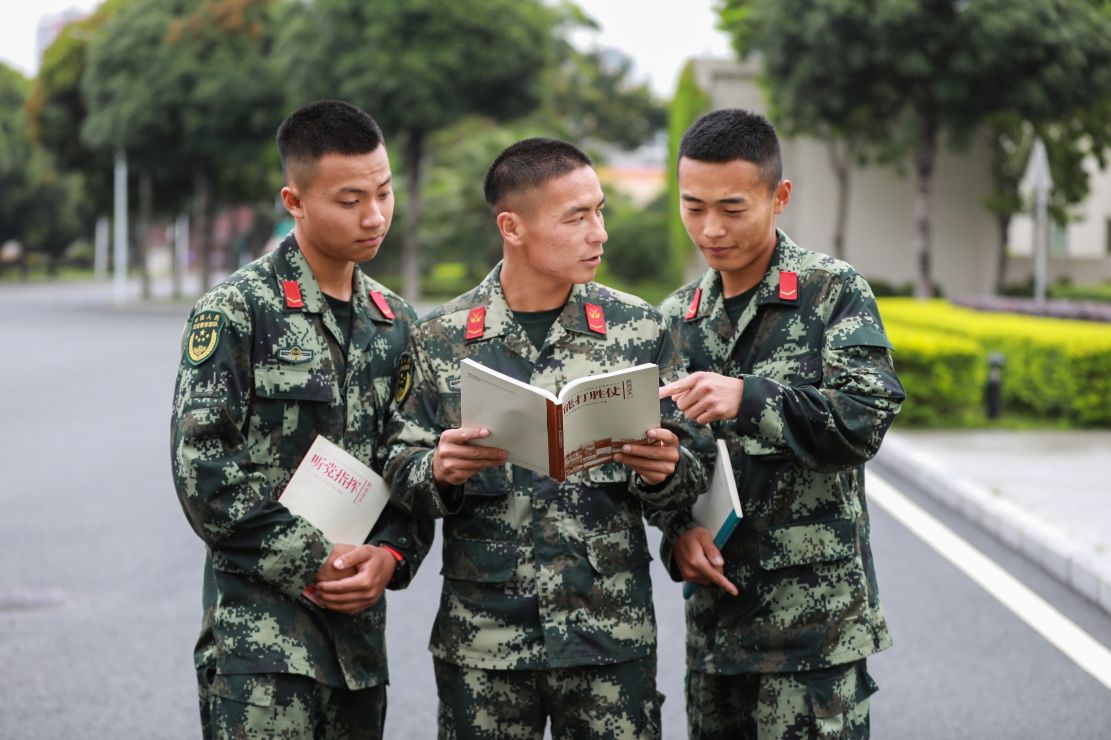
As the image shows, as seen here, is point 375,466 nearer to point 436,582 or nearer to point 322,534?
point 322,534

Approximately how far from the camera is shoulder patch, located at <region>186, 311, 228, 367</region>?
9.62 feet

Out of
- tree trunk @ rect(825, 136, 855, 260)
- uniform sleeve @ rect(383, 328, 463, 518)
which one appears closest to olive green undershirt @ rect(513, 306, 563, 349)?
uniform sleeve @ rect(383, 328, 463, 518)

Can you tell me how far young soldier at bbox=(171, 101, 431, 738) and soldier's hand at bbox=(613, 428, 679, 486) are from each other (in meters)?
0.62

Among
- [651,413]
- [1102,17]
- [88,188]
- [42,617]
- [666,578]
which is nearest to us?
[651,413]

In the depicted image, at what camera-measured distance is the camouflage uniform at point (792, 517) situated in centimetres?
310

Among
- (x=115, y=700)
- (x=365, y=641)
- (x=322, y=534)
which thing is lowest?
(x=115, y=700)

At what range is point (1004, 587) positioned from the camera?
6.41m

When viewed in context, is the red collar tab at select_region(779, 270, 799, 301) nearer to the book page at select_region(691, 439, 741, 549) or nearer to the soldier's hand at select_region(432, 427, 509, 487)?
the book page at select_region(691, 439, 741, 549)

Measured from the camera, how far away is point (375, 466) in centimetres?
315

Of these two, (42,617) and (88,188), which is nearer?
(42,617)

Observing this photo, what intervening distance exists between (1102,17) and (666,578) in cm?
2350

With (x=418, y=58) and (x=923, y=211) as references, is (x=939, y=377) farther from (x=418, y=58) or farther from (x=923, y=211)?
(x=418, y=58)

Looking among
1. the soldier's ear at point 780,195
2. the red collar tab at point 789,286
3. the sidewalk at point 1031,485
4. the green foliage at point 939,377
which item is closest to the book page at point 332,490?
Result: the red collar tab at point 789,286

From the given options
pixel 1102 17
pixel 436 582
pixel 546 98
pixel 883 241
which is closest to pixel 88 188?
pixel 546 98
